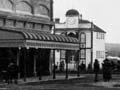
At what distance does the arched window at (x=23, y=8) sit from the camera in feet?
129

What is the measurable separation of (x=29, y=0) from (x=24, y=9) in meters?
1.24

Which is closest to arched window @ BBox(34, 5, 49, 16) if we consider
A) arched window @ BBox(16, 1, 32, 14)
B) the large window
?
arched window @ BBox(16, 1, 32, 14)

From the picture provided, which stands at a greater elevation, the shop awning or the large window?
the large window

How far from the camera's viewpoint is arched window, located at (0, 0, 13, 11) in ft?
121

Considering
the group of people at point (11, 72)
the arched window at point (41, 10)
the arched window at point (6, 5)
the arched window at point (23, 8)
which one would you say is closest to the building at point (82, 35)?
the arched window at point (41, 10)

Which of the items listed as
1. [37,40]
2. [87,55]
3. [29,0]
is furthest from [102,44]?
[37,40]

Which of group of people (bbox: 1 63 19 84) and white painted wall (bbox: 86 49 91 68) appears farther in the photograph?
white painted wall (bbox: 86 49 91 68)

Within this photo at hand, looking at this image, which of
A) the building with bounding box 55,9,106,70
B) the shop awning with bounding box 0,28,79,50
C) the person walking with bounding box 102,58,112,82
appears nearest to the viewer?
the shop awning with bounding box 0,28,79,50

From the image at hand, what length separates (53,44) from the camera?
38.0m

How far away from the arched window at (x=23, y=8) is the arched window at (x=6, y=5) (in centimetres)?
110

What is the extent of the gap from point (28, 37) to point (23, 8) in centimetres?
710

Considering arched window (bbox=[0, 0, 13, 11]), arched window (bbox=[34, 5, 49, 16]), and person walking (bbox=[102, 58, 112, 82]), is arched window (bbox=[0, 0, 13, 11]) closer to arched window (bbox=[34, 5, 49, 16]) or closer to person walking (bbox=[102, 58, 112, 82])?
arched window (bbox=[34, 5, 49, 16])

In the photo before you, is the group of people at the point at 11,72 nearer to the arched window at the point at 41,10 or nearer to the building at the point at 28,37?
the building at the point at 28,37

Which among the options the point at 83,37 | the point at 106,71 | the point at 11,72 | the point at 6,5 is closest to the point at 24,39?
the point at 11,72
